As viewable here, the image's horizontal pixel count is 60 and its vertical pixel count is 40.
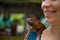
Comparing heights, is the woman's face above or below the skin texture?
above

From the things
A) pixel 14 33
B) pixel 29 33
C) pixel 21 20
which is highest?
pixel 29 33

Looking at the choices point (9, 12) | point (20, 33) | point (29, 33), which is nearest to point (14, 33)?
point (20, 33)

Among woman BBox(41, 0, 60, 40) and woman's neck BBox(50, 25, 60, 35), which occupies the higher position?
woman BBox(41, 0, 60, 40)

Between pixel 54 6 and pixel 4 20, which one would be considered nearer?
pixel 54 6

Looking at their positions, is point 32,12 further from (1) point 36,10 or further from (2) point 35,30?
(2) point 35,30

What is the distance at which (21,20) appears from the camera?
3105 mm

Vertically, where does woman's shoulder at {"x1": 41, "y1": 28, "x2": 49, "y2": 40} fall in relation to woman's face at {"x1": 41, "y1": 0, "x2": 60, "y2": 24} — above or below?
below

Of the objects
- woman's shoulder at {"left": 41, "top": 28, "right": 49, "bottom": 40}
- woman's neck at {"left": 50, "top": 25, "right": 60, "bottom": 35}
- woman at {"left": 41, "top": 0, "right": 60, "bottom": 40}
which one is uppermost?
woman at {"left": 41, "top": 0, "right": 60, "bottom": 40}

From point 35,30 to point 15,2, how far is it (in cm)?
264

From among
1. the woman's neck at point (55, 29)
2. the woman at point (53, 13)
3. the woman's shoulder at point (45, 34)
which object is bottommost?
the woman's shoulder at point (45, 34)

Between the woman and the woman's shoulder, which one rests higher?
the woman

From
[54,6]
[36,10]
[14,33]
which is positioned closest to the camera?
[54,6]

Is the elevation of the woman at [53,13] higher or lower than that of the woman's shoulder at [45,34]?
higher

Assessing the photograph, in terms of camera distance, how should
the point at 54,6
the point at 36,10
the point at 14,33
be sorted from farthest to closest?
the point at 14,33 → the point at 36,10 → the point at 54,6
